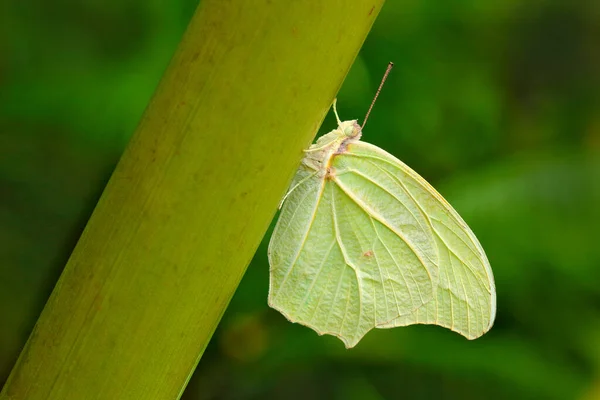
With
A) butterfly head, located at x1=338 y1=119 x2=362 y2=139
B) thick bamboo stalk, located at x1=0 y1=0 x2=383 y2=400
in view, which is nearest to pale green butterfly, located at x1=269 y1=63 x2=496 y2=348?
butterfly head, located at x1=338 y1=119 x2=362 y2=139

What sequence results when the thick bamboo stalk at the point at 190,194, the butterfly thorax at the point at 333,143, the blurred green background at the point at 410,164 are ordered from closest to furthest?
the thick bamboo stalk at the point at 190,194 < the butterfly thorax at the point at 333,143 < the blurred green background at the point at 410,164

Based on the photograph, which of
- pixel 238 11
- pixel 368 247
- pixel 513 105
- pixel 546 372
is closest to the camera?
pixel 238 11

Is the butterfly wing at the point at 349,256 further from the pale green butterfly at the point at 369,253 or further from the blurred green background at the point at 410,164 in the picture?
the blurred green background at the point at 410,164

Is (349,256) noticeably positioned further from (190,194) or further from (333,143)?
(190,194)

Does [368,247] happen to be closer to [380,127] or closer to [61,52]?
[380,127]

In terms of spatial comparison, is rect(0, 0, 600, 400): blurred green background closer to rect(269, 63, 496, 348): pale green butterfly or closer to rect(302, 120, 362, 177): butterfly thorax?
rect(269, 63, 496, 348): pale green butterfly

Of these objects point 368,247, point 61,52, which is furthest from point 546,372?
point 61,52

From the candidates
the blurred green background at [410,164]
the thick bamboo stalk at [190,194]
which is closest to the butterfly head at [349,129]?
the blurred green background at [410,164]
